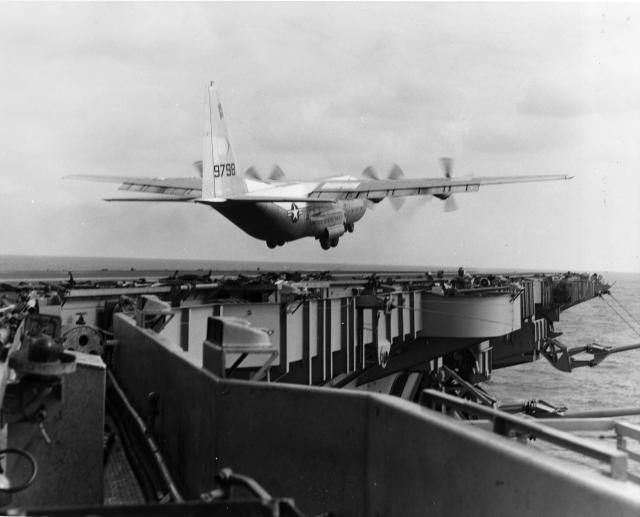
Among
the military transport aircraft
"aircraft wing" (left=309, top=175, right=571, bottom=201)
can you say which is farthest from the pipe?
"aircraft wing" (left=309, top=175, right=571, bottom=201)

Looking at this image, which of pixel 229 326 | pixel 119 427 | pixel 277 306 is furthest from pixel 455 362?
pixel 229 326

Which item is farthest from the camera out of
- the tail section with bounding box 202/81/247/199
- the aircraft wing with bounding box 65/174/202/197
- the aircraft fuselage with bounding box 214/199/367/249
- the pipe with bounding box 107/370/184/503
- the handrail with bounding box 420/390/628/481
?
the aircraft wing with bounding box 65/174/202/197

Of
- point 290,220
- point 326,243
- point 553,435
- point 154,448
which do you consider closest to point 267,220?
point 290,220

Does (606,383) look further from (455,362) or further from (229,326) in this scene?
(229,326)

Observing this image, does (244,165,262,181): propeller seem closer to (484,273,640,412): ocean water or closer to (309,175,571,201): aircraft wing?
(309,175,571,201): aircraft wing

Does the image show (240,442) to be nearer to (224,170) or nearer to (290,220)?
(224,170)

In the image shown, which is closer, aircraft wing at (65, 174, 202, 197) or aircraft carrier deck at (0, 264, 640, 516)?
aircraft carrier deck at (0, 264, 640, 516)

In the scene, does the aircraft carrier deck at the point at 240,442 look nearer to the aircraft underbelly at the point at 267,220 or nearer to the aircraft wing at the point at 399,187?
the aircraft underbelly at the point at 267,220
